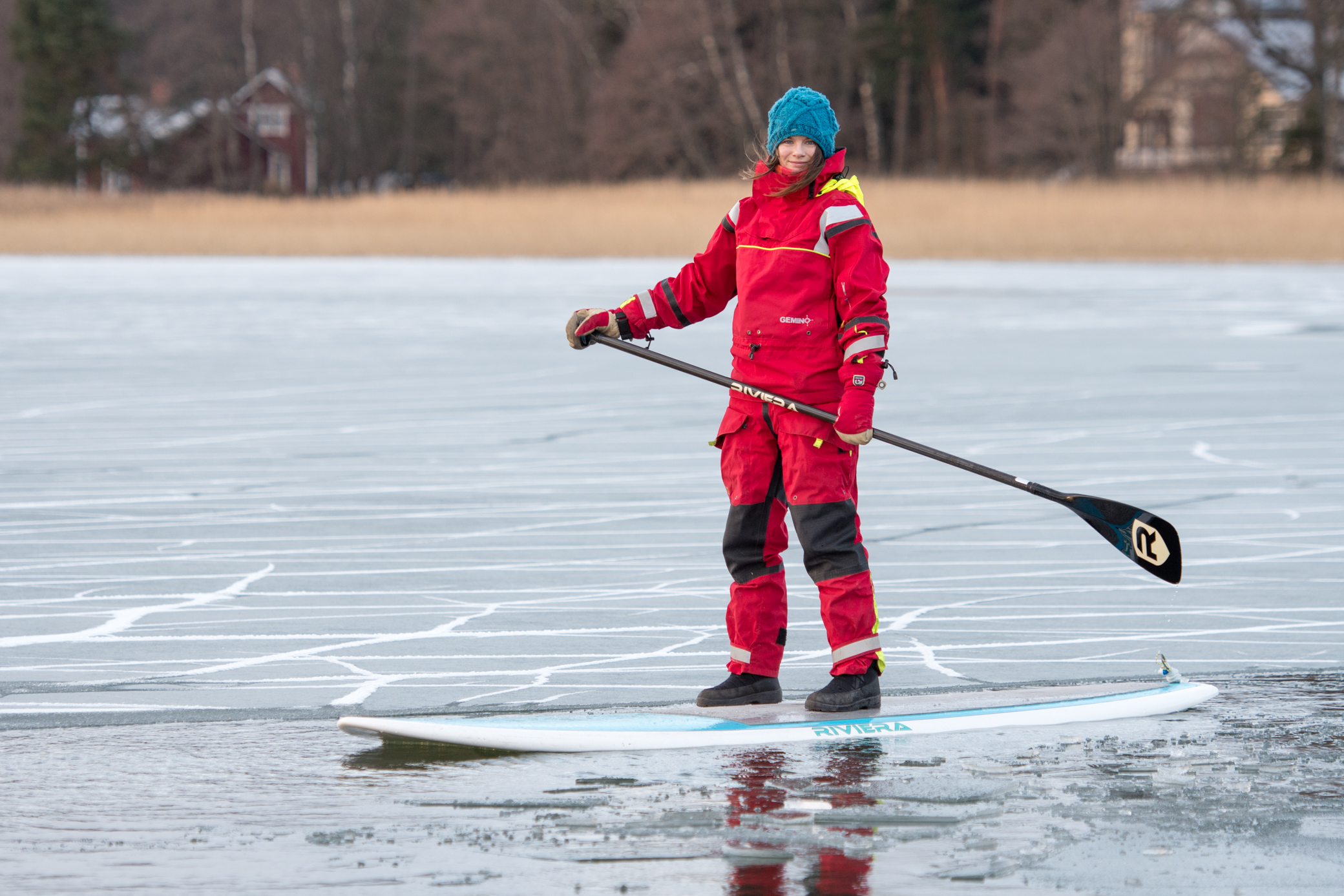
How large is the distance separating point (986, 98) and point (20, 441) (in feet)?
134

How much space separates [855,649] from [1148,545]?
0.83 meters

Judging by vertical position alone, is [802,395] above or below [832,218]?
below

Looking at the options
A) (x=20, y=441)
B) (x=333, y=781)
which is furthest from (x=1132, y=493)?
(x=20, y=441)

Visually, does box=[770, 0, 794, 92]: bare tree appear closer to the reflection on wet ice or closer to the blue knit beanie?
the blue knit beanie

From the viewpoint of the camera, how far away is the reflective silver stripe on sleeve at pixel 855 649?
3.79 meters

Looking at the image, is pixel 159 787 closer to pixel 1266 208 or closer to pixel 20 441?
pixel 20 441

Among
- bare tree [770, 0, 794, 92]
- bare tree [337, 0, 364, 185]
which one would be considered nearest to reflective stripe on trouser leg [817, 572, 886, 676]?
bare tree [770, 0, 794, 92]

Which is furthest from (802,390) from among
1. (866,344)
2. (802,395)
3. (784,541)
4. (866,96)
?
(866,96)

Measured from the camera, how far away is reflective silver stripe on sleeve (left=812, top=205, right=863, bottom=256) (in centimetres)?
363

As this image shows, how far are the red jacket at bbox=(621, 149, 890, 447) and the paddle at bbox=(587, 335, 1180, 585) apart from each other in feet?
0.42

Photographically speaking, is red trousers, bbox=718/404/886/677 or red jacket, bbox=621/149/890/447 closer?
red jacket, bbox=621/149/890/447

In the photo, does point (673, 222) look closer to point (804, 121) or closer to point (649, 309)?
point (649, 309)

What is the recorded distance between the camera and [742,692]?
12.6 feet

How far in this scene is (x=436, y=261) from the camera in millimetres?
24047
